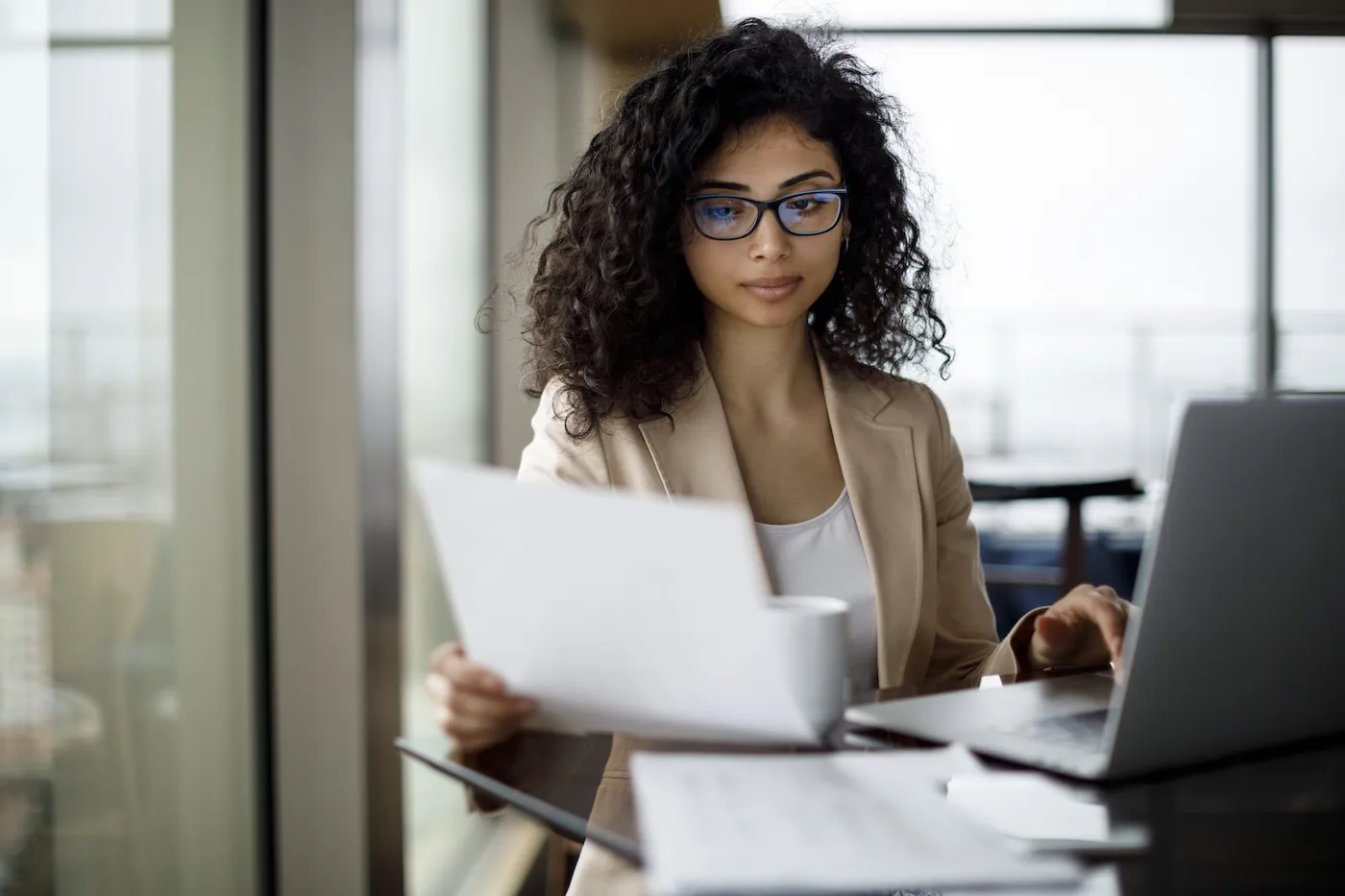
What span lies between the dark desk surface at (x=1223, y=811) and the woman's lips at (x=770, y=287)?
67cm

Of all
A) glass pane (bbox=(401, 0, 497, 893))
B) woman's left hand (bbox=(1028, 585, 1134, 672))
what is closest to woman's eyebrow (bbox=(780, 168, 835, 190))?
woman's left hand (bbox=(1028, 585, 1134, 672))

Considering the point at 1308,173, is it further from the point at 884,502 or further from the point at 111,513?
the point at 111,513

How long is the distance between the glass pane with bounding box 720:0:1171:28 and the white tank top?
3.26 meters

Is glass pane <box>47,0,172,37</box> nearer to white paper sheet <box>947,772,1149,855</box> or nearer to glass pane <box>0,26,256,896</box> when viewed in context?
glass pane <box>0,26,256,896</box>

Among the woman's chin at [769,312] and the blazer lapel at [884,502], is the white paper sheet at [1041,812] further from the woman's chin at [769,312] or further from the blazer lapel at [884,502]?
the woman's chin at [769,312]

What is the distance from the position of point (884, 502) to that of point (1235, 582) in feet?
2.47

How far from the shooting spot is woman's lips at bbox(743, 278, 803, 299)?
1.44 metres

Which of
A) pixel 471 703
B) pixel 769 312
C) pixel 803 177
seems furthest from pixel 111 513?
pixel 803 177

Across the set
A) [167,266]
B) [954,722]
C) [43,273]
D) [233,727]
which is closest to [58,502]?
[43,273]

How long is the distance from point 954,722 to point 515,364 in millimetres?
2455

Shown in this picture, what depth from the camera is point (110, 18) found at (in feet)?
4.45

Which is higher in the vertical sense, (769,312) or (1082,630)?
(769,312)

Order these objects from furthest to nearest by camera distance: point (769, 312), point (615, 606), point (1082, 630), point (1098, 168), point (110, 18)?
point (1098, 168) < point (769, 312) < point (110, 18) < point (1082, 630) < point (615, 606)

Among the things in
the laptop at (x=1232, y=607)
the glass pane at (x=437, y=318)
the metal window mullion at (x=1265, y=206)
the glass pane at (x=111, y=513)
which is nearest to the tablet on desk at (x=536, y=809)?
the laptop at (x=1232, y=607)
